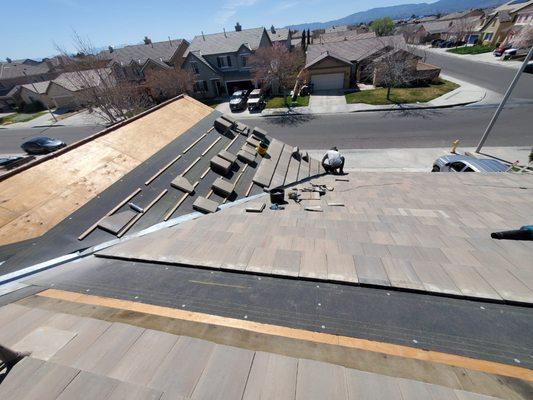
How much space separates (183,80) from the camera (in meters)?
35.3

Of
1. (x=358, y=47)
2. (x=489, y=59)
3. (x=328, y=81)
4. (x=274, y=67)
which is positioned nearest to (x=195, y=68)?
(x=274, y=67)

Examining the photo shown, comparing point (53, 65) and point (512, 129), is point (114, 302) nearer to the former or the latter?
point (512, 129)

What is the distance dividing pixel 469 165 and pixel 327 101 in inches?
898

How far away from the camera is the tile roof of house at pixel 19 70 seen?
198 ft

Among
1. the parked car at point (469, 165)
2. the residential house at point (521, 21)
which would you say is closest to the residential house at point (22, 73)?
the parked car at point (469, 165)

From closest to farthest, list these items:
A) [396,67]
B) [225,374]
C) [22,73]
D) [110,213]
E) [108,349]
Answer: [225,374] < [108,349] < [110,213] < [396,67] < [22,73]

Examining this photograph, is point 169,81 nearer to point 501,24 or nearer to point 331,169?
point 331,169

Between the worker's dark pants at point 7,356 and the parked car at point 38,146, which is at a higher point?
the worker's dark pants at point 7,356

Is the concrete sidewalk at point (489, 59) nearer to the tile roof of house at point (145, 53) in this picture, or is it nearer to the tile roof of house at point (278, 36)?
the tile roof of house at point (278, 36)

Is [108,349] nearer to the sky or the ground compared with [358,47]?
nearer to the ground

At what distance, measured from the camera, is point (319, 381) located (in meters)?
2.50

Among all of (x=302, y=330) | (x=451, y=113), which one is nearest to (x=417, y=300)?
(x=302, y=330)

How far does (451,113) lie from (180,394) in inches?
1322

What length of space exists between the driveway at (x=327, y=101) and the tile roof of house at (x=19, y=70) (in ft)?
241
